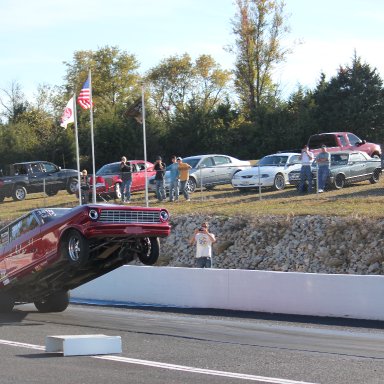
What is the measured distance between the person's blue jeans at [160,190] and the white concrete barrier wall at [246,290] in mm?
10579

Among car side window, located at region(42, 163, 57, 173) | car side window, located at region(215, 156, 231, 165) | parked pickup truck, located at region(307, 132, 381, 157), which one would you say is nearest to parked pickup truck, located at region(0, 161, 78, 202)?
car side window, located at region(42, 163, 57, 173)

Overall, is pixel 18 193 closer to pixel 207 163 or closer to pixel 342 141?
pixel 207 163

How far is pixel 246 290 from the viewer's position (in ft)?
57.8

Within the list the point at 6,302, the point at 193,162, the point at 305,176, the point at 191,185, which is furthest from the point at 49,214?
the point at 193,162

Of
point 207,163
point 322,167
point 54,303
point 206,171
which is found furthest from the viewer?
point 207,163

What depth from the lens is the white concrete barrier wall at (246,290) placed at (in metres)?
15.9

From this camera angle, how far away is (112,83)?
75.2m

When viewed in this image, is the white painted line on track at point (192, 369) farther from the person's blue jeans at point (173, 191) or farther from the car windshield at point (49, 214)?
the person's blue jeans at point (173, 191)

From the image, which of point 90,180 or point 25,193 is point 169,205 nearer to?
point 90,180

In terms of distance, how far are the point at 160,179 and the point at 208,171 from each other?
350cm

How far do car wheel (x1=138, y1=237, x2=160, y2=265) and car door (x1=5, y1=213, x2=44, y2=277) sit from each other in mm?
1917

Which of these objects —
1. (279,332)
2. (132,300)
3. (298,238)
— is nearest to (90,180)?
(298,238)

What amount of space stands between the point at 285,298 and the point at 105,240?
4.22 metres

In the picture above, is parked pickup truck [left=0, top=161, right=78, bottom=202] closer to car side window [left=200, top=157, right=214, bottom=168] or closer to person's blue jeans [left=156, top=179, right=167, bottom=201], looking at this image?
car side window [left=200, top=157, right=214, bottom=168]
